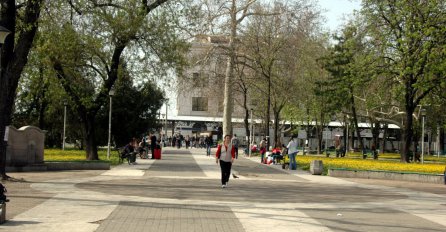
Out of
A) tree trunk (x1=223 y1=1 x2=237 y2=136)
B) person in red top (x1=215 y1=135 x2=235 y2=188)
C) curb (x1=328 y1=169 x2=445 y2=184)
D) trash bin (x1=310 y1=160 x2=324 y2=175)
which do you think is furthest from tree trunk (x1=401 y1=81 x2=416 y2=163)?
person in red top (x1=215 y1=135 x2=235 y2=188)

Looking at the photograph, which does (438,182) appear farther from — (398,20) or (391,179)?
(398,20)

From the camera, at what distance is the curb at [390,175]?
27.0 m

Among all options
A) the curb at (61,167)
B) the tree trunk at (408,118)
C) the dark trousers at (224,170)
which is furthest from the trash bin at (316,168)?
the tree trunk at (408,118)

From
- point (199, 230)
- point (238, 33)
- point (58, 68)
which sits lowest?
point (199, 230)

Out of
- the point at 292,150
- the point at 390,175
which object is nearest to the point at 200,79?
the point at 292,150

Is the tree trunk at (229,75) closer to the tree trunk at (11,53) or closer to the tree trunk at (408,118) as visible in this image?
the tree trunk at (408,118)

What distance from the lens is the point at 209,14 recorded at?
129 feet

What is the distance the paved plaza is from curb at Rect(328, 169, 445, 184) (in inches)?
176

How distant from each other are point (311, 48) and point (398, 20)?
1215 centimetres

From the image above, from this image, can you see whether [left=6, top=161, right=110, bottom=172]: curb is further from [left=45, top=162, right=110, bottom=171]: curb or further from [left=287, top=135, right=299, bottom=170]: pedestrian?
[left=287, top=135, right=299, bottom=170]: pedestrian

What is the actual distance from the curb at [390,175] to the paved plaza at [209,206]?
447 centimetres

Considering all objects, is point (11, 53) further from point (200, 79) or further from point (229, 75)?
point (229, 75)

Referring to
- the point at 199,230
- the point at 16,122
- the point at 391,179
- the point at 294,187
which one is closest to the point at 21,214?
the point at 199,230

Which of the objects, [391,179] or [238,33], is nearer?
[391,179]
